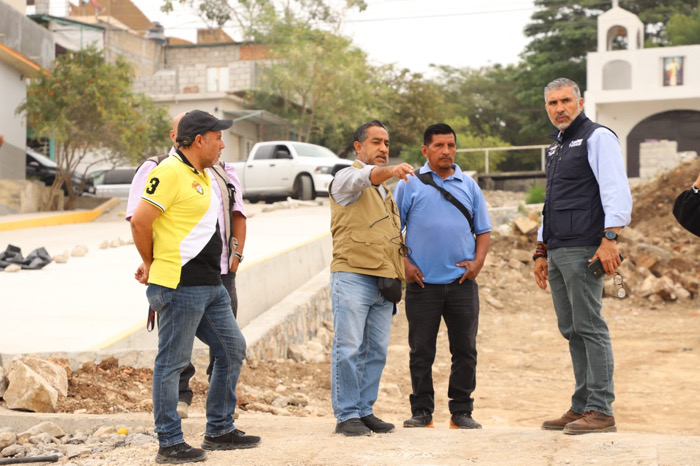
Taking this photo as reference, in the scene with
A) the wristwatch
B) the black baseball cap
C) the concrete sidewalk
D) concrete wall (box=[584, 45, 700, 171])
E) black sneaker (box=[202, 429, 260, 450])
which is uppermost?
concrete wall (box=[584, 45, 700, 171])

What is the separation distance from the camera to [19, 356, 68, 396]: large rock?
5.78 metres

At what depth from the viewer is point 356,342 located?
199 inches

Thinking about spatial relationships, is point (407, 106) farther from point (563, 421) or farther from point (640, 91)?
point (563, 421)

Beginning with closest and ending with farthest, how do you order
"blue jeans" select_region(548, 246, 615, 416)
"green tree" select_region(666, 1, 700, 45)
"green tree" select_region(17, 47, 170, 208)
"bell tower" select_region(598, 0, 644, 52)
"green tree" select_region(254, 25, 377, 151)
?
1. "blue jeans" select_region(548, 246, 615, 416)
2. "green tree" select_region(17, 47, 170, 208)
3. "bell tower" select_region(598, 0, 644, 52)
4. "green tree" select_region(254, 25, 377, 151)
5. "green tree" select_region(666, 1, 700, 45)

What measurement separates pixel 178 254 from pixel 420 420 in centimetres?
208

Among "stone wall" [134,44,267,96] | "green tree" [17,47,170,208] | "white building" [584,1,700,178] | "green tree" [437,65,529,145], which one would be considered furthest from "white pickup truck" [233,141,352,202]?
"green tree" [437,65,529,145]

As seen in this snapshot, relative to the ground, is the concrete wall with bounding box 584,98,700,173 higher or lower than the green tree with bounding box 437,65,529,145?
lower

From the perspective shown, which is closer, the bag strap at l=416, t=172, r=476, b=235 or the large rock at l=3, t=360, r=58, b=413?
the large rock at l=3, t=360, r=58, b=413

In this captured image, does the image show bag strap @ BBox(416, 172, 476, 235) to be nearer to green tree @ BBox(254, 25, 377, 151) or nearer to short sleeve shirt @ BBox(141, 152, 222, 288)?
short sleeve shirt @ BBox(141, 152, 222, 288)

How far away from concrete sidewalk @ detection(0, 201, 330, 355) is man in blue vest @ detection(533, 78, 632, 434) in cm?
341

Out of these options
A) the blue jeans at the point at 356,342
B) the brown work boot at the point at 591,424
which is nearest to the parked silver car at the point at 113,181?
the blue jeans at the point at 356,342

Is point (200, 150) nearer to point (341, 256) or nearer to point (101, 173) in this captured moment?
point (341, 256)

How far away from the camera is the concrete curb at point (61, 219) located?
17578 millimetres

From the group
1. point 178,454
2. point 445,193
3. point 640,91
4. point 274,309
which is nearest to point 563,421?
Answer: point 445,193
